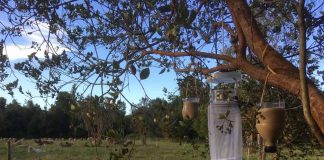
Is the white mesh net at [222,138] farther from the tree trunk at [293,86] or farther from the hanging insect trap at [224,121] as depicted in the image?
the tree trunk at [293,86]

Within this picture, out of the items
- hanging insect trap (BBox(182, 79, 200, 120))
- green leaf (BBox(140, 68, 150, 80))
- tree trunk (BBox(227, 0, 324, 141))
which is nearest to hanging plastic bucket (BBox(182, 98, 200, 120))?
hanging insect trap (BBox(182, 79, 200, 120))

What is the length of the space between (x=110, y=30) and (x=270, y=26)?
1.64 metres

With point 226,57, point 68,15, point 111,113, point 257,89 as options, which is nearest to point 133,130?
point 111,113

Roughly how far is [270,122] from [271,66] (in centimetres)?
34

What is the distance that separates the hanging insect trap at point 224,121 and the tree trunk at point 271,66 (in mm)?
269

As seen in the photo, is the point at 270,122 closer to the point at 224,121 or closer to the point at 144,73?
the point at 224,121

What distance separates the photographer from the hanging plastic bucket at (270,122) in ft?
9.12

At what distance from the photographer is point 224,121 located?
3.24m

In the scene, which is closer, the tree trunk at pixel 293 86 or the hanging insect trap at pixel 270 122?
the tree trunk at pixel 293 86

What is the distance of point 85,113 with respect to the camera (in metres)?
2.47

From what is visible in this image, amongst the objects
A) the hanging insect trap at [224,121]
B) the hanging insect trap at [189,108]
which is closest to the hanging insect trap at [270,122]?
the hanging insect trap at [224,121]

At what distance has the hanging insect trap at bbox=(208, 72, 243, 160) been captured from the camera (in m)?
3.28

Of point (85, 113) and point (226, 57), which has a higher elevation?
point (226, 57)

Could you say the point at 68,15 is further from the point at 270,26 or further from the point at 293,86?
the point at 270,26
